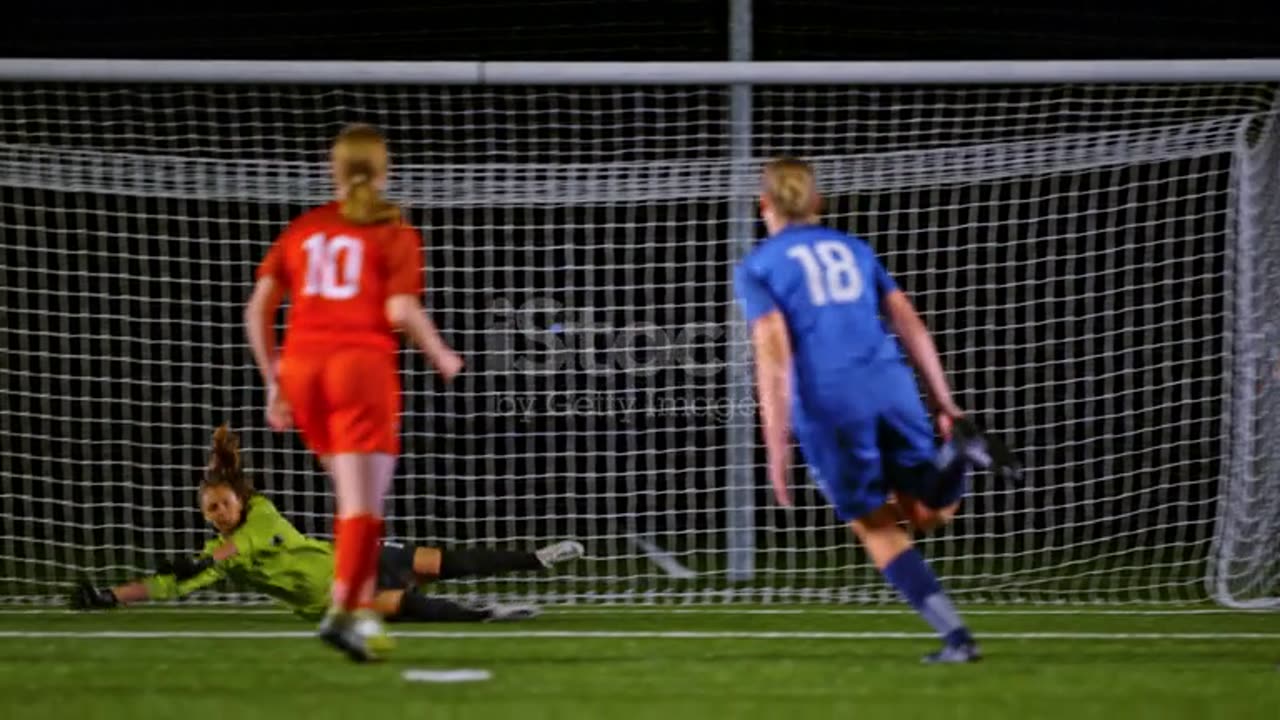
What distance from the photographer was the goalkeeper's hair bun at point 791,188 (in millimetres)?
5520

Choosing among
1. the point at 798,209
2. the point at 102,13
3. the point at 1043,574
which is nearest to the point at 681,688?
the point at 798,209

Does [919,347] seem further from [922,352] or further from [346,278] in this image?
[346,278]

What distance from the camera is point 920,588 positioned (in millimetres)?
→ 5461

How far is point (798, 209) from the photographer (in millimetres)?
5535

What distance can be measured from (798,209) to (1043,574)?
5.28 m

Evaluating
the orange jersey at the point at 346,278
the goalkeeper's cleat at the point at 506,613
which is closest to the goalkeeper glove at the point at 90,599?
the goalkeeper's cleat at the point at 506,613

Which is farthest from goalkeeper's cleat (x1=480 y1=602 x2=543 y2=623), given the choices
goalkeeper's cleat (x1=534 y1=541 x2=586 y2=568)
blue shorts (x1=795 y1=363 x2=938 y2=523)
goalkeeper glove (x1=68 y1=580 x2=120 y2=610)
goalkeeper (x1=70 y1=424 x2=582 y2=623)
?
blue shorts (x1=795 y1=363 x2=938 y2=523)

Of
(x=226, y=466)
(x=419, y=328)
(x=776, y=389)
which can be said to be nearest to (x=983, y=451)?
(x=776, y=389)

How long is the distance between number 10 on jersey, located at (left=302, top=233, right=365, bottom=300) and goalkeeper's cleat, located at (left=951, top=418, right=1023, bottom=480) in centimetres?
183

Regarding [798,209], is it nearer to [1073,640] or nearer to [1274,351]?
[1073,640]

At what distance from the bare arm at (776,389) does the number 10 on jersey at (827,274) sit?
16 centimetres

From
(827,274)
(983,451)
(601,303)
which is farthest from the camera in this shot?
(601,303)

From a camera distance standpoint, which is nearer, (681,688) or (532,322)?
(681,688)

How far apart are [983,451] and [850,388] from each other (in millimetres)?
435
